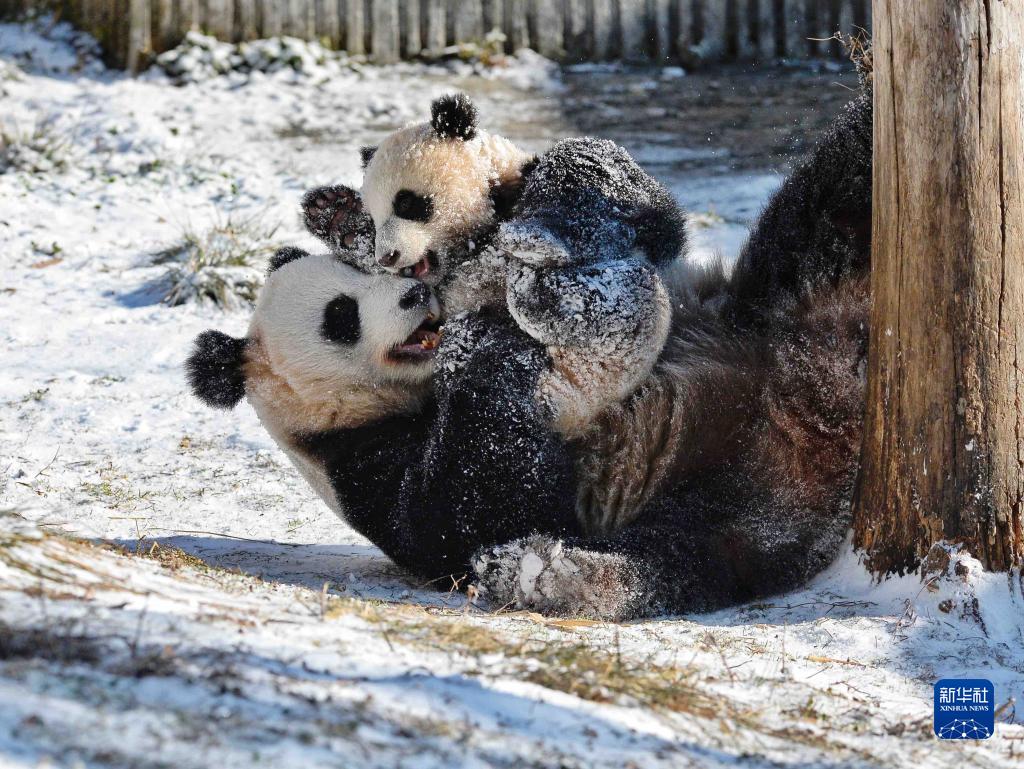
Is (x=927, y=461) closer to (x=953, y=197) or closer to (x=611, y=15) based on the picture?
(x=953, y=197)

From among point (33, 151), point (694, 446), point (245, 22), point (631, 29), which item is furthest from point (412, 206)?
point (631, 29)

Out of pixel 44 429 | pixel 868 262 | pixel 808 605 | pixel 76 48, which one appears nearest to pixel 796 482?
pixel 808 605

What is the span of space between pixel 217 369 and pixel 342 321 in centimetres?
45

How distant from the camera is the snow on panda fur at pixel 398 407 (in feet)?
11.4

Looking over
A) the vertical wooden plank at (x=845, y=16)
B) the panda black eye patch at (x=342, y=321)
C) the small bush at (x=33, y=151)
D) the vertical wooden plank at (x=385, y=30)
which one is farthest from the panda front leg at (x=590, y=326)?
the vertical wooden plank at (x=845, y=16)

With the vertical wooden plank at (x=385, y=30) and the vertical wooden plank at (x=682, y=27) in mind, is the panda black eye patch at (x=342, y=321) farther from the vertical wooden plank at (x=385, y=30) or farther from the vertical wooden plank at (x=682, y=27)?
the vertical wooden plank at (x=682, y=27)

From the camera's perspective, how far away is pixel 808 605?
3377 mm

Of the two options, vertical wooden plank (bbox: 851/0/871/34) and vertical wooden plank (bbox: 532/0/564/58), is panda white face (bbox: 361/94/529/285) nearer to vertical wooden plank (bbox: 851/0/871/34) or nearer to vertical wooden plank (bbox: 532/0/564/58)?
vertical wooden plank (bbox: 532/0/564/58)

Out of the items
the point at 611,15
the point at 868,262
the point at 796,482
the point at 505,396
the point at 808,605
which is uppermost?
the point at 611,15

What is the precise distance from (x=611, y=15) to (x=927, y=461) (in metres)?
9.23

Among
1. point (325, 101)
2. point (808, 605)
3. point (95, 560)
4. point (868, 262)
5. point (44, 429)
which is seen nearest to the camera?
point (95, 560)

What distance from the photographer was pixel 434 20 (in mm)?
11469

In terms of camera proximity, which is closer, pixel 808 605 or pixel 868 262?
pixel 808 605

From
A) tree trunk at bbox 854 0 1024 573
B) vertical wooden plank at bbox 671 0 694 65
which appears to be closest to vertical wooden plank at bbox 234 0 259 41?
vertical wooden plank at bbox 671 0 694 65
